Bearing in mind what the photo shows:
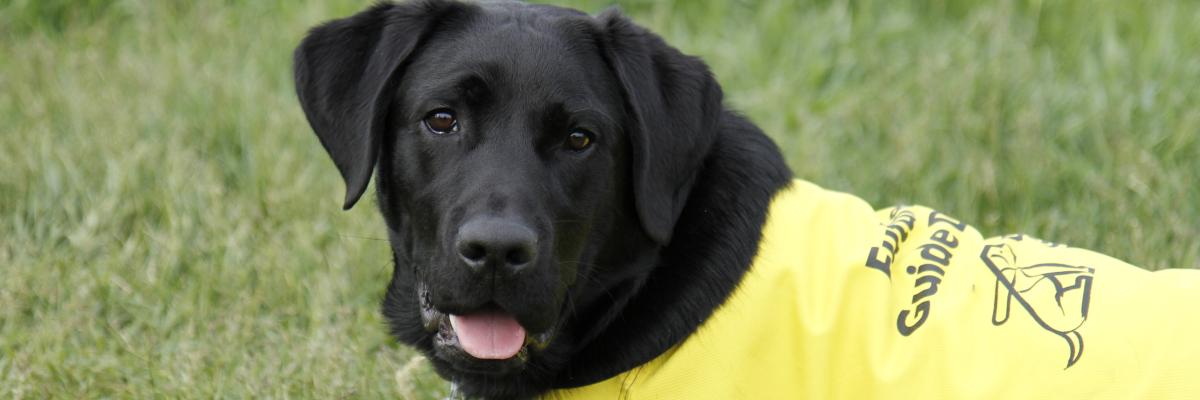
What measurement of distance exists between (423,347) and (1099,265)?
5.58ft

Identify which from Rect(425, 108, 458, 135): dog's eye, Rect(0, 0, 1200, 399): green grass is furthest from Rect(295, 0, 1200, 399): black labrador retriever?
Rect(0, 0, 1200, 399): green grass

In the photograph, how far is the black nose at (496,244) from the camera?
251 cm

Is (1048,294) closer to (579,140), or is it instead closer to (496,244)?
(579,140)

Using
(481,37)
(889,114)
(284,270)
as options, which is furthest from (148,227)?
(889,114)

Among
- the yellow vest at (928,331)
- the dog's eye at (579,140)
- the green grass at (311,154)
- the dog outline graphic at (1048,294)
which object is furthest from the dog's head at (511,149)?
the green grass at (311,154)

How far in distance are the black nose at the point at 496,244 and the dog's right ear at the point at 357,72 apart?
1.29 feet

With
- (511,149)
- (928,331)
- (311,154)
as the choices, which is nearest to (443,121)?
(511,149)

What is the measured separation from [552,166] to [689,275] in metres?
0.45

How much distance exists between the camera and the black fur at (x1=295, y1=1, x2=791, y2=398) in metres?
2.68

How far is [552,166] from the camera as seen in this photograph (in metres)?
2.71

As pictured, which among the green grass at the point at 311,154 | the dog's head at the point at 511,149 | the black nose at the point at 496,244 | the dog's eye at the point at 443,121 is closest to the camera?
the black nose at the point at 496,244

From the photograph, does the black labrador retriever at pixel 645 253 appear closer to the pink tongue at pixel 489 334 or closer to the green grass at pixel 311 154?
the pink tongue at pixel 489 334

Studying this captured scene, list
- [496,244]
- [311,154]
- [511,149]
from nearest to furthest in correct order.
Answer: [496,244] → [511,149] → [311,154]

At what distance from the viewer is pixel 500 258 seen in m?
2.55
